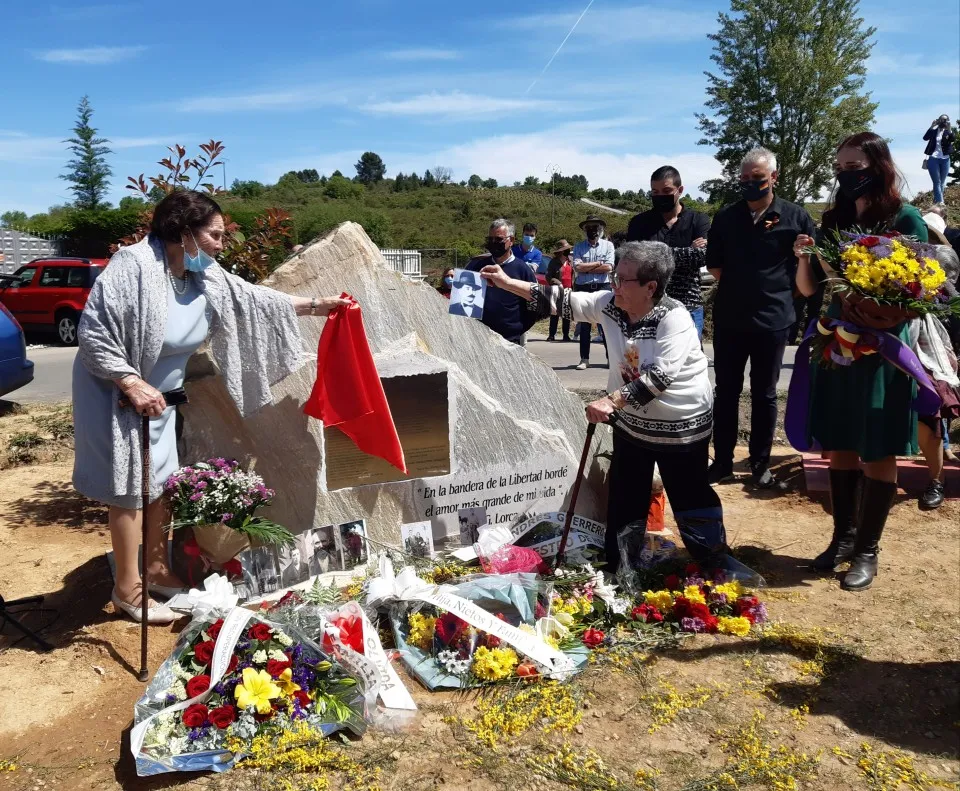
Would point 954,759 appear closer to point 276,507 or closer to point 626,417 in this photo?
point 626,417

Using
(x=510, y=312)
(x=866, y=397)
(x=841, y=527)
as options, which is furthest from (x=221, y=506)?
(x=841, y=527)

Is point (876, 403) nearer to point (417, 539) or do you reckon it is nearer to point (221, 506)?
point (417, 539)

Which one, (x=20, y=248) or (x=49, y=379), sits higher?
(x=20, y=248)

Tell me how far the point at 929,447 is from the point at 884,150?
1.87 meters

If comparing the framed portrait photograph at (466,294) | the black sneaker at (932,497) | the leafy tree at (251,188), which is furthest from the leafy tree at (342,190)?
the black sneaker at (932,497)

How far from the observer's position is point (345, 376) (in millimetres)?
3900

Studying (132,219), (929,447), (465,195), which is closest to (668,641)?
(929,447)

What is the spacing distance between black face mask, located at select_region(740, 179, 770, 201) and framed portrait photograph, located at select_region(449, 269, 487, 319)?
174 centimetres

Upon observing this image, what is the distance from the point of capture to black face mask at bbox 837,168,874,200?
3920 millimetres

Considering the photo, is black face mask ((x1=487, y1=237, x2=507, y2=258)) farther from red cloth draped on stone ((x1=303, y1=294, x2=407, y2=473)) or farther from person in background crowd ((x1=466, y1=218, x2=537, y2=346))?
red cloth draped on stone ((x1=303, y1=294, x2=407, y2=473))

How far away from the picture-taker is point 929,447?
15.5 feet

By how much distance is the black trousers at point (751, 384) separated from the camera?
5.10 m

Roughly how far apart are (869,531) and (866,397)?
680 mm

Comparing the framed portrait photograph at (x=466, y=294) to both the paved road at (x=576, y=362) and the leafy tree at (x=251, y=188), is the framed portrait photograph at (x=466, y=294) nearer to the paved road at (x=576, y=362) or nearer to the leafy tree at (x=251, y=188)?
the paved road at (x=576, y=362)
